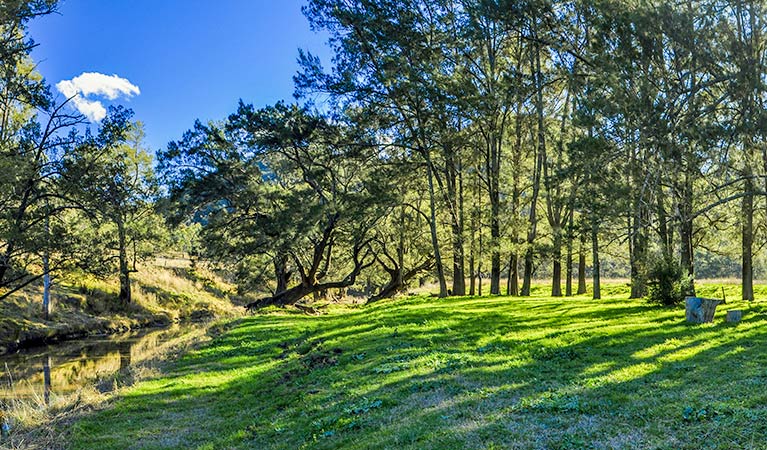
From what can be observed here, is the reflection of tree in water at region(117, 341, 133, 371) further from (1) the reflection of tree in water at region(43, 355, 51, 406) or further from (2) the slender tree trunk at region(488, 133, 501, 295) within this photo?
(2) the slender tree trunk at region(488, 133, 501, 295)

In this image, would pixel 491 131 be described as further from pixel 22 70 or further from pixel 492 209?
pixel 22 70

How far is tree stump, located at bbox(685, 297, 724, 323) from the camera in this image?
1349cm

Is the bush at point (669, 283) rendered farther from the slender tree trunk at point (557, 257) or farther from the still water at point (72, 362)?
the still water at point (72, 362)

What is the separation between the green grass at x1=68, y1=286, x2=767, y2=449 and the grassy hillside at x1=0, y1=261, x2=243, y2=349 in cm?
1230

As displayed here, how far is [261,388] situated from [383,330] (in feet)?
17.3

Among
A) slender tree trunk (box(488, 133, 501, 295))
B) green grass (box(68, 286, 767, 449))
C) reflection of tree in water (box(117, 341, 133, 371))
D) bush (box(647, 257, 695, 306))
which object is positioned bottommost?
reflection of tree in water (box(117, 341, 133, 371))

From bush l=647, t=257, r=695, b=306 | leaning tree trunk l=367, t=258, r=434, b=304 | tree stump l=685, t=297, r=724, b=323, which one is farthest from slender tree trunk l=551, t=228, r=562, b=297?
leaning tree trunk l=367, t=258, r=434, b=304

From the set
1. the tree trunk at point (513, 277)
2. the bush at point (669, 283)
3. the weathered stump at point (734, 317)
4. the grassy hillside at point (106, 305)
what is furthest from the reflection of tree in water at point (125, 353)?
the tree trunk at point (513, 277)

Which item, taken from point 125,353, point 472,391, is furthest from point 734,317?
point 125,353

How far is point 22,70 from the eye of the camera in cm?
1945

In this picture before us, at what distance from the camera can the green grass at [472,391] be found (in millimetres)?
5996

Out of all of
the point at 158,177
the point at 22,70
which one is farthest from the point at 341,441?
the point at 158,177

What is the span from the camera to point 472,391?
8008mm

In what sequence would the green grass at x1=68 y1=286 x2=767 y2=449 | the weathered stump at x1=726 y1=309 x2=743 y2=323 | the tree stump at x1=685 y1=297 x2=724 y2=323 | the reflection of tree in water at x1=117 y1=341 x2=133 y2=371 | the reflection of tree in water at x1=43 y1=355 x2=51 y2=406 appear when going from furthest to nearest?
the reflection of tree in water at x1=117 y1=341 x2=133 y2=371 → the tree stump at x1=685 y1=297 x2=724 y2=323 → the weathered stump at x1=726 y1=309 x2=743 y2=323 → the reflection of tree in water at x1=43 y1=355 x2=51 y2=406 → the green grass at x1=68 y1=286 x2=767 y2=449
